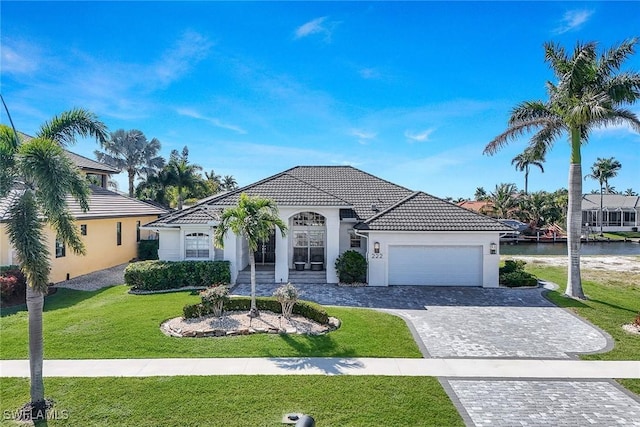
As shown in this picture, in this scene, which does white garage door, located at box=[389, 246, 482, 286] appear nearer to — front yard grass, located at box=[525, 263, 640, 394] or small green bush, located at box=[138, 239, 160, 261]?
front yard grass, located at box=[525, 263, 640, 394]

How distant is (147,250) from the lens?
25.7 m

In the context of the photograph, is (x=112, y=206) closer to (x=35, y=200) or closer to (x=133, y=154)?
(x=35, y=200)

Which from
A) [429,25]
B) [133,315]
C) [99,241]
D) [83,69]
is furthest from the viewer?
[99,241]

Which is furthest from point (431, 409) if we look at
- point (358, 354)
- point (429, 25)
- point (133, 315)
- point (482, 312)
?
point (429, 25)

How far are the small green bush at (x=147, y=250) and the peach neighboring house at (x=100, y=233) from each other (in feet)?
1.21

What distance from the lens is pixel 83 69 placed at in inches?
532

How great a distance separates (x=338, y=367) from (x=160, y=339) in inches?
215

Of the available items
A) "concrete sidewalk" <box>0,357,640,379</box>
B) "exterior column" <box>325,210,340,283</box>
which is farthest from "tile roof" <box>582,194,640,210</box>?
"concrete sidewalk" <box>0,357,640,379</box>

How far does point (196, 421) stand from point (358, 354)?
4.56 metres

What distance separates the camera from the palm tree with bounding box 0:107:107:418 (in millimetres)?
6160

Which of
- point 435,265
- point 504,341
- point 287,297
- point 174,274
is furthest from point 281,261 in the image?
point 504,341

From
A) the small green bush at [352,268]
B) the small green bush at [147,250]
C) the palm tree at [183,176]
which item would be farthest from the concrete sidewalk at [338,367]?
the palm tree at [183,176]

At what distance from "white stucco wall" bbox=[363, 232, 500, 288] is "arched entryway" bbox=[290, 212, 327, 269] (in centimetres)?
334

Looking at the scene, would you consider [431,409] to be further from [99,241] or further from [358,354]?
[99,241]
